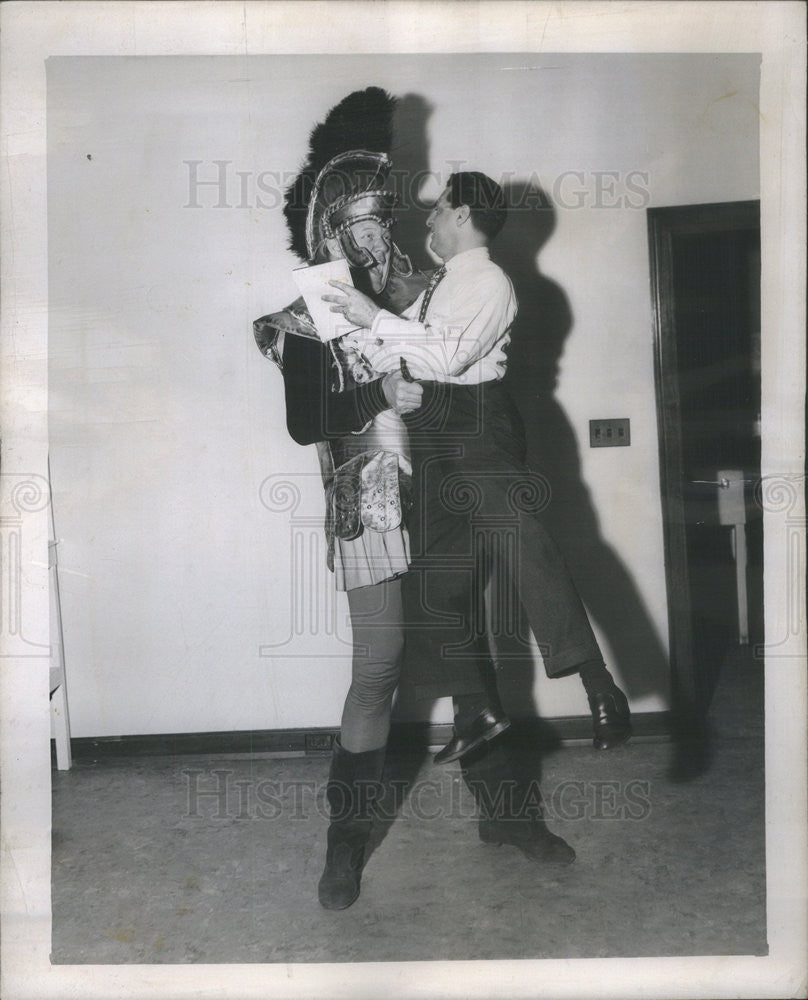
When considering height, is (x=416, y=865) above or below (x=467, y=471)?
below

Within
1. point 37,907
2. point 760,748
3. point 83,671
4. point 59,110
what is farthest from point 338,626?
point 59,110

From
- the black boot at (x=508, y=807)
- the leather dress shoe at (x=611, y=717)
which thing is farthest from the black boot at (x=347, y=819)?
the leather dress shoe at (x=611, y=717)

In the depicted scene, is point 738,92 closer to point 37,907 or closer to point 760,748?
point 760,748

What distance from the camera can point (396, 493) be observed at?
1.73 metres

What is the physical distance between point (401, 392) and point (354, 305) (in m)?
0.23

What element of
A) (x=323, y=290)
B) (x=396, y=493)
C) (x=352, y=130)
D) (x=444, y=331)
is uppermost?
(x=352, y=130)

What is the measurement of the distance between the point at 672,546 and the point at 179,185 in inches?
59.2

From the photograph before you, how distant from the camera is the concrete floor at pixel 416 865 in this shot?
1.59 meters

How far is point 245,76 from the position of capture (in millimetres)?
1681

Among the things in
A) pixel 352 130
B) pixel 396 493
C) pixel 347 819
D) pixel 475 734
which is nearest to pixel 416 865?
pixel 347 819

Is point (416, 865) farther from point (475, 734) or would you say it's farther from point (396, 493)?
point (396, 493)

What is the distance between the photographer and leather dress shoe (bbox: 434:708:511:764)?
5.93 ft

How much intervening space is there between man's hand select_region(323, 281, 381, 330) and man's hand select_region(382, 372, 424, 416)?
0.13 metres

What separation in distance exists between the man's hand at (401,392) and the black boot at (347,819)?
2.67 feet
